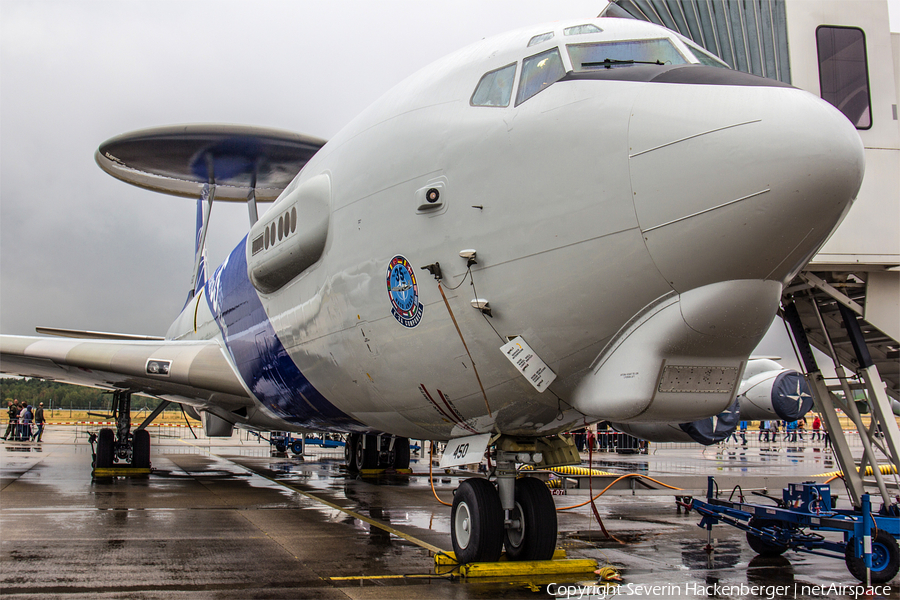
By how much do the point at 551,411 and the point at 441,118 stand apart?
102 inches

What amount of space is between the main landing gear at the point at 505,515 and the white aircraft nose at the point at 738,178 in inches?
102

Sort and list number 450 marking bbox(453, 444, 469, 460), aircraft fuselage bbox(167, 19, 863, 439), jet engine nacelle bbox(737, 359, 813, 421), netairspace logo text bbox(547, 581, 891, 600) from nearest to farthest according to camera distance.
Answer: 1. aircraft fuselage bbox(167, 19, 863, 439)
2. netairspace logo text bbox(547, 581, 891, 600)
3. number 450 marking bbox(453, 444, 469, 460)
4. jet engine nacelle bbox(737, 359, 813, 421)

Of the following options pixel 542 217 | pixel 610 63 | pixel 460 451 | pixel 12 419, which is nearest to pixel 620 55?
pixel 610 63

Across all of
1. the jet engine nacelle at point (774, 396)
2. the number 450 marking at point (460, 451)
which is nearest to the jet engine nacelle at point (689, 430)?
the number 450 marking at point (460, 451)

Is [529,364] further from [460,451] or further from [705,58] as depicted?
[705,58]

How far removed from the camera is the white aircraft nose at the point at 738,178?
13.7ft

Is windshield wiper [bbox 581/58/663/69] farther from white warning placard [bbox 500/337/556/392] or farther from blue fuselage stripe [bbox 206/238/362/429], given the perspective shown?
blue fuselage stripe [bbox 206/238/362/429]

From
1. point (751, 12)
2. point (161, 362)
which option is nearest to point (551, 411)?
point (751, 12)

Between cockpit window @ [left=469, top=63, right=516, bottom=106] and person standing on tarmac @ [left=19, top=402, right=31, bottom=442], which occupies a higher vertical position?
cockpit window @ [left=469, top=63, right=516, bottom=106]

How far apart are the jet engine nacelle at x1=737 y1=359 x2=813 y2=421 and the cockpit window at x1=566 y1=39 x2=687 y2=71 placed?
11.2 metres

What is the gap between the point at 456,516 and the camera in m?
6.50

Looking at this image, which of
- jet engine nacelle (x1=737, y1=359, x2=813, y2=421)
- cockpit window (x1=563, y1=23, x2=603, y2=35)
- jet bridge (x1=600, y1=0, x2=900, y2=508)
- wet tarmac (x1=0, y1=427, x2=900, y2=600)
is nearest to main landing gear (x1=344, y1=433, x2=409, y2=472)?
wet tarmac (x1=0, y1=427, x2=900, y2=600)

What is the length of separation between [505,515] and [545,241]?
2787 mm

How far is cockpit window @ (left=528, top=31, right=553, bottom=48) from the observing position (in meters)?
5.62
